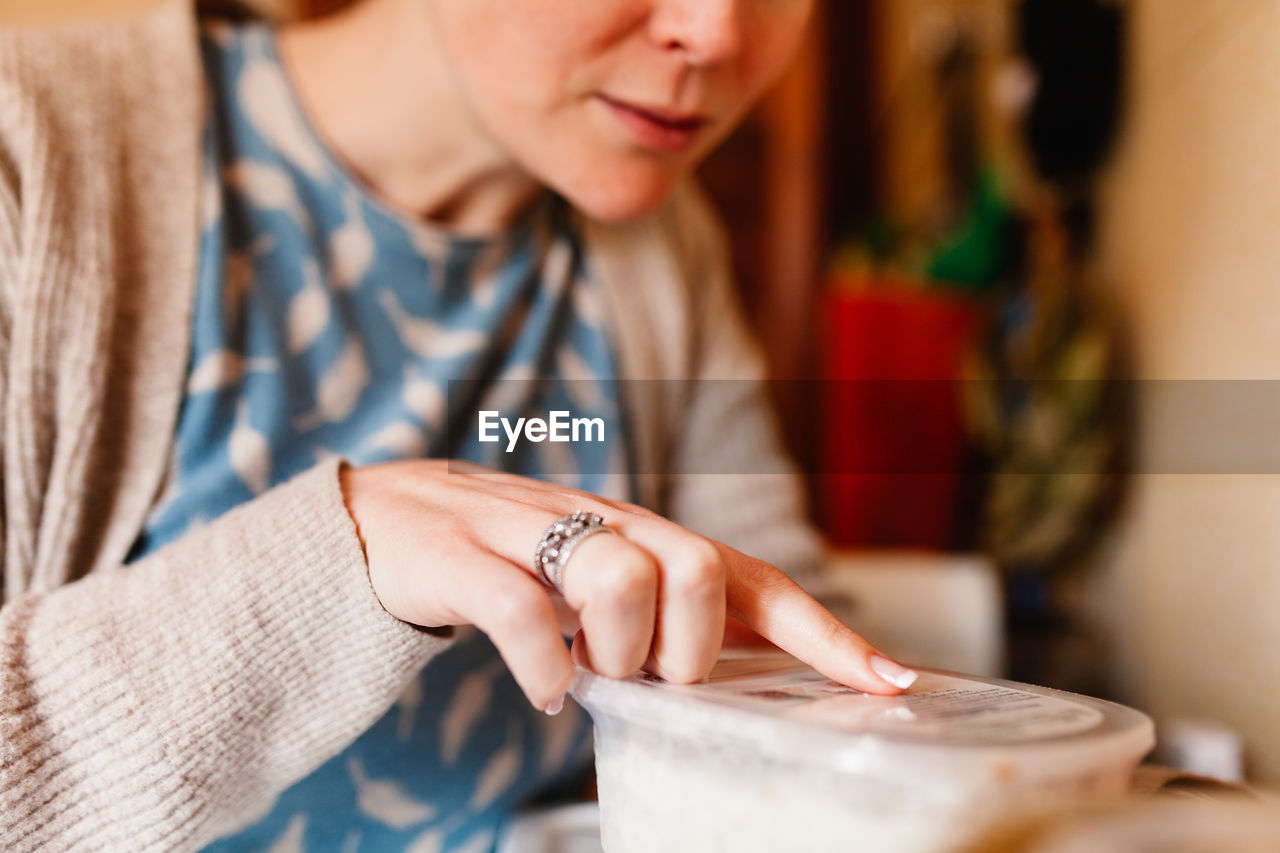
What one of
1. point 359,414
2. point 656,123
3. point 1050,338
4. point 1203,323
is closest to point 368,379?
point 359,414

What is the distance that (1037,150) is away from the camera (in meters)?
1.04

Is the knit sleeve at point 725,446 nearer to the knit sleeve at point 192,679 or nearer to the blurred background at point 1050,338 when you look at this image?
the blurred background at point 1050,338

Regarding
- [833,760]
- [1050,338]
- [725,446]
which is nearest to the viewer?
[833,760]

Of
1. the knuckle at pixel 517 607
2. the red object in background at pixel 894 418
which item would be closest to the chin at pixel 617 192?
the knuckle at pixel 517 607

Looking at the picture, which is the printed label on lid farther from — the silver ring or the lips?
the lips

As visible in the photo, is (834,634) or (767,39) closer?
(834,634)

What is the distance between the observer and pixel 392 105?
661 millimetres

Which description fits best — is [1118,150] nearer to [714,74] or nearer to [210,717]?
[714,74]

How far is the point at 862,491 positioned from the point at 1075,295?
429 mm

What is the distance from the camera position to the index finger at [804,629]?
0.35 meters

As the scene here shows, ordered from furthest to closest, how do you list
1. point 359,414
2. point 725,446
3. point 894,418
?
point 894,418, point 725,446, point 359,414

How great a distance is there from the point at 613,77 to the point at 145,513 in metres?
0.40

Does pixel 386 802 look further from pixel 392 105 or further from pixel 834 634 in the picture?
pixel 392 105

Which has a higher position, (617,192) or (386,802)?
(617,192)
